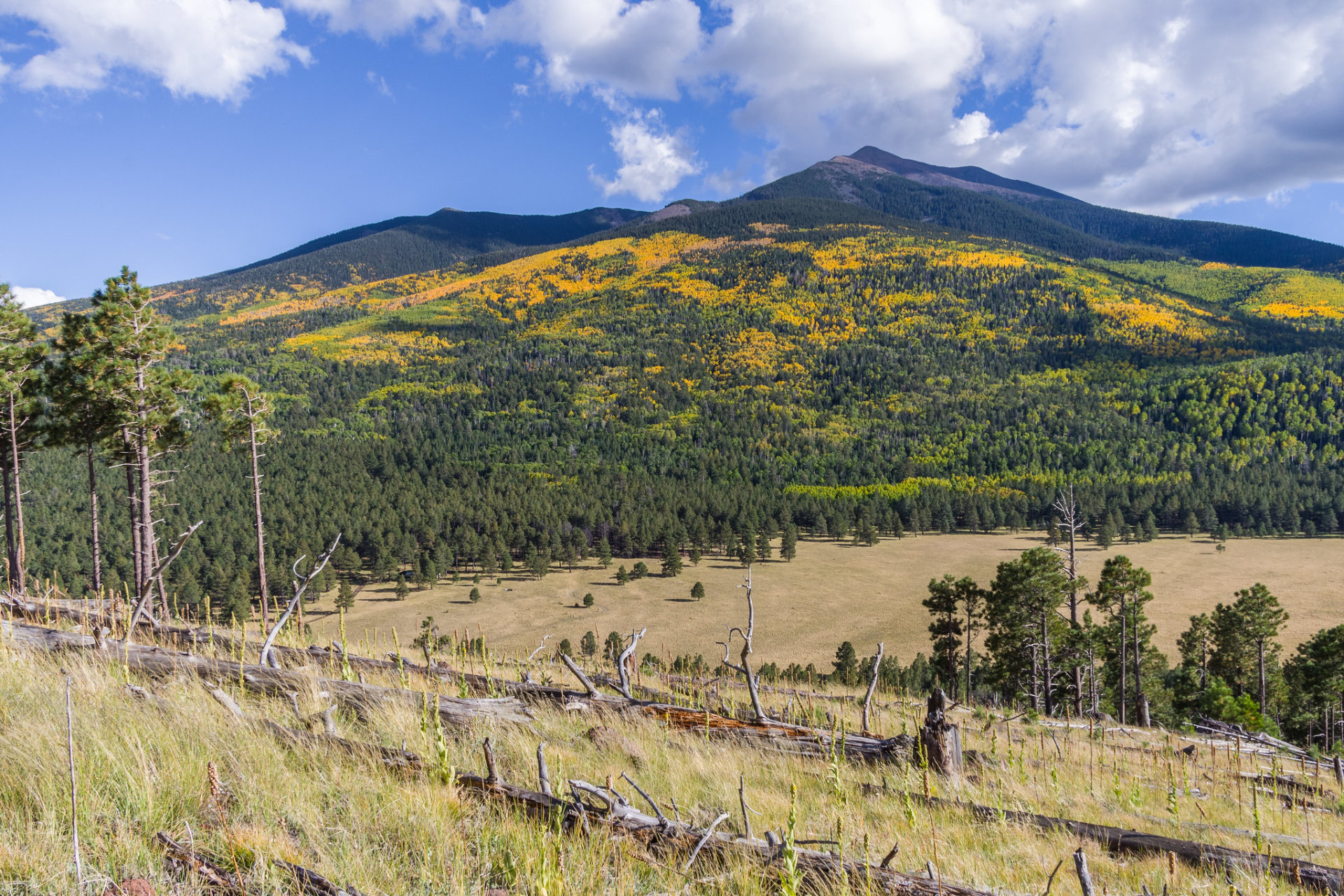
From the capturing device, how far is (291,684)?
5867 millimetres

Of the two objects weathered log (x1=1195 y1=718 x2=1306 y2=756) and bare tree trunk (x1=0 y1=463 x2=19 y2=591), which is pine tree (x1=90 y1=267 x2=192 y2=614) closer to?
bare tree trunk (x1=0 y1=463 x2=19 y2=591)

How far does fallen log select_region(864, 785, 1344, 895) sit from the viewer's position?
341 cm

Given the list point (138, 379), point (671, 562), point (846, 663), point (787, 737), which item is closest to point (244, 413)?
→ point (138, 379)

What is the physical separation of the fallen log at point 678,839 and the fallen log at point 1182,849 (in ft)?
6.32

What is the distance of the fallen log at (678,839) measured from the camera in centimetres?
288

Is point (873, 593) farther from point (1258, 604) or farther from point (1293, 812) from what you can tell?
point (1293, 812)

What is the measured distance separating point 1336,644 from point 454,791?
37704 millimetres

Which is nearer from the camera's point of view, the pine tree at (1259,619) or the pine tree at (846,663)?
the pine tree at (1259,619)

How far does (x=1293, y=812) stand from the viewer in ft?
19.4

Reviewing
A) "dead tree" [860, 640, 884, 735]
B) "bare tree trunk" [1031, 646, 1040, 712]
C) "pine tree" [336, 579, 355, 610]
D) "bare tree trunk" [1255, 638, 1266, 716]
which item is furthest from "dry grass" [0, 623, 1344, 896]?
"pine tree" [336, 579, 355, 610]

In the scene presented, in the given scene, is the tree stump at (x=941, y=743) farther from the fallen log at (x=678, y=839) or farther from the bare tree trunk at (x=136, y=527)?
the bare tree trunk at (x=136, y=527)

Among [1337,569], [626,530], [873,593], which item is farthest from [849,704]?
[1337,569]

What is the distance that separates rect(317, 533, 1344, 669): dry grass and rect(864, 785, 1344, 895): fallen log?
44.4 meters

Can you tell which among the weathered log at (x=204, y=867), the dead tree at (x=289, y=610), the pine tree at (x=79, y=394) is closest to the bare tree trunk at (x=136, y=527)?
the pine tree at (x=79, y=394)
